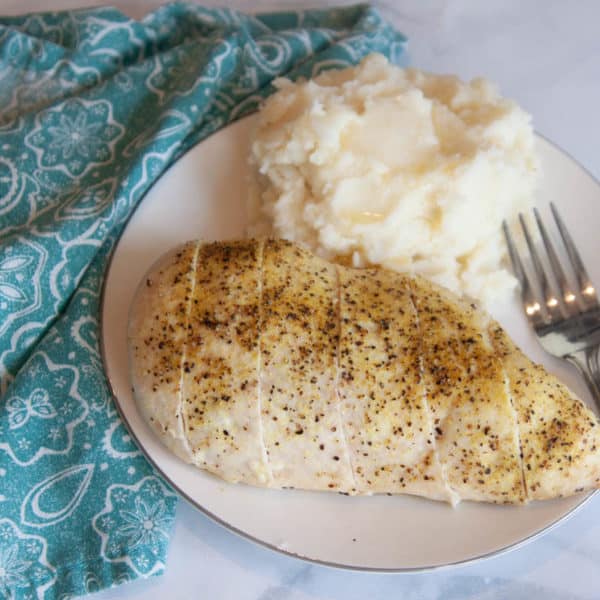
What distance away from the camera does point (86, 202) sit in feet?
9.55

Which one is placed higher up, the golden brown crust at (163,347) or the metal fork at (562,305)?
the golden brown crust at (163,347)

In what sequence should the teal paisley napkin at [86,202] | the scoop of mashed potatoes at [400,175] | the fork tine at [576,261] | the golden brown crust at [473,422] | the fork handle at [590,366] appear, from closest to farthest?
1. the golden brown crust at [473,422]
2. the teal paisley napkin at [86,202]
3. the fork handle at [590,366]
4. the scoop of mashed potatoes at [400,175]
5. the fork tine at [576,261]

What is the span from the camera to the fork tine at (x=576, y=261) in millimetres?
2797

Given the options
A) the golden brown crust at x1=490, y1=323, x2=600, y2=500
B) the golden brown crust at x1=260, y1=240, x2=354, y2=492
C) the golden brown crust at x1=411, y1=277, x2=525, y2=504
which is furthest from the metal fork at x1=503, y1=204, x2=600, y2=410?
the golden brown crust at x1=260, y1=240, x2=354, y2=492

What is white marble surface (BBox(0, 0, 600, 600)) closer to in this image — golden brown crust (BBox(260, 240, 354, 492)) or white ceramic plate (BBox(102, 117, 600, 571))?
white ceramic plate (BBox(102, 117, 600, 571))

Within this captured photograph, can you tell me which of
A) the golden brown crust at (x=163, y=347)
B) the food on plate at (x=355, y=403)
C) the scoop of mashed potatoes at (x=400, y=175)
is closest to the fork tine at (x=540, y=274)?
the scoop of mashed potatoes at (x=400, y=175)

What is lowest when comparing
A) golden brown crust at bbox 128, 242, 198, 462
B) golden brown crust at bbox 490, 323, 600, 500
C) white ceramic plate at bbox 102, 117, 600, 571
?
white ceramic plate at bbox 102, 117, 600, 571

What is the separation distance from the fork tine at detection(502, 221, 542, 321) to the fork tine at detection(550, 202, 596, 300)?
7.3 inches

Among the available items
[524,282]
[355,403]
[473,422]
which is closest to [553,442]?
[473,422]

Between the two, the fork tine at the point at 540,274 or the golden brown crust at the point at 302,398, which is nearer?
the golden brown crust at the point at 302,398

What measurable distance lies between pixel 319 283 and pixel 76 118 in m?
1.42

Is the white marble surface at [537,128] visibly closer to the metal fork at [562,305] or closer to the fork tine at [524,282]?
the metal fork at [562,305]

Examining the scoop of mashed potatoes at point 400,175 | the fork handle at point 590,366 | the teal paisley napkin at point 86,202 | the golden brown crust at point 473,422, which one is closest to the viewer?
the golden brown crust at point 473,422

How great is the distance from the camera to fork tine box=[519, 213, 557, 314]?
279 centimetres
